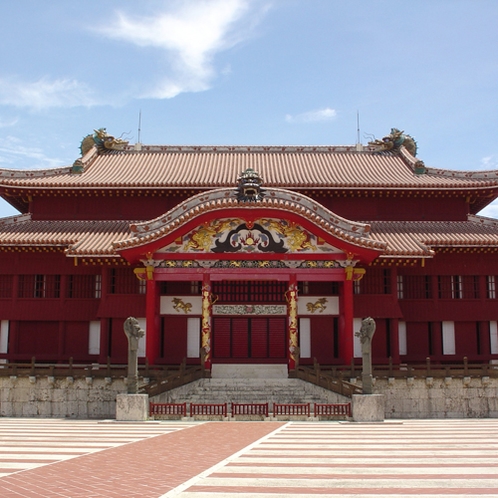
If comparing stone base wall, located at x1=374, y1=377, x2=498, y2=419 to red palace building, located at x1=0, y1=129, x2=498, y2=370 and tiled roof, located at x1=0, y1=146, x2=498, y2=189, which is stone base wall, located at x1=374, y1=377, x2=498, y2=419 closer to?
red palace building, located at x1=0, y1=129, x2=498, y2=370

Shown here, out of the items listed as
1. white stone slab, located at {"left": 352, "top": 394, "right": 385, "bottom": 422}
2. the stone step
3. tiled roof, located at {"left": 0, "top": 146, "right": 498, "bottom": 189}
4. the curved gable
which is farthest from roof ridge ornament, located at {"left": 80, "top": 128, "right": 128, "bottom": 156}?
white stone slab, located at {"left": 352, "top": 394, "right": 385, "bottom": 422}

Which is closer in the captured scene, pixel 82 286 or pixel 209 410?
Result: pixel 209 410

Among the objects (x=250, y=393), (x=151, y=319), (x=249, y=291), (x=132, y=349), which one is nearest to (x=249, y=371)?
(x=250, y=393)

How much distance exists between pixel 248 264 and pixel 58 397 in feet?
33.2

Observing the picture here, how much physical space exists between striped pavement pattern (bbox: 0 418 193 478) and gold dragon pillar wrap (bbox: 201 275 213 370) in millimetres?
6961

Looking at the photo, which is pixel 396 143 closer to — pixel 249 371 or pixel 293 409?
pixel 249 371

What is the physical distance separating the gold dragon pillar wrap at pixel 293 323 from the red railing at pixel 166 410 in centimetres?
696

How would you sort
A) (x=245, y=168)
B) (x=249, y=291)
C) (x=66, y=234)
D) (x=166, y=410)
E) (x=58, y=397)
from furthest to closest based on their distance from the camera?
1. (x=245, y=168)
2. (x=66, y=234)
3. (x=249, y=291)
4. (x=58, y=397)
5. (x=166, y=410)

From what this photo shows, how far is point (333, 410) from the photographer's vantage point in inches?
840

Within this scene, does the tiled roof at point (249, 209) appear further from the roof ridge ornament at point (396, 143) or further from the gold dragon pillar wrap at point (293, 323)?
the roof ridge ornament at point (396, 143)

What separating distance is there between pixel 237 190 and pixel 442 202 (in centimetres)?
1324

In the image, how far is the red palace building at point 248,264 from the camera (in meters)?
27.5

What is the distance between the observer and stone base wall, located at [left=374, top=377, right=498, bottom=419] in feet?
83.3

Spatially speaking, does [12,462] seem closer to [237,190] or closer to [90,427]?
[90,427]
